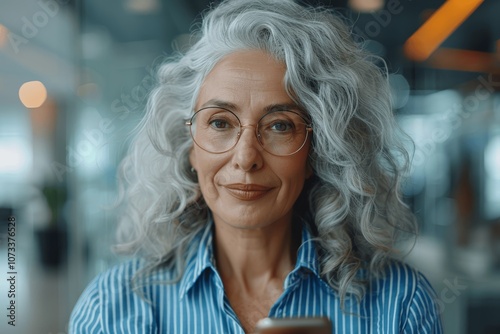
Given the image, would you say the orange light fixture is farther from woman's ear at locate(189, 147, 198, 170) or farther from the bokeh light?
woman's ear at locate(189, 147, 198, 170)

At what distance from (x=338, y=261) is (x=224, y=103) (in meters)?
0.48

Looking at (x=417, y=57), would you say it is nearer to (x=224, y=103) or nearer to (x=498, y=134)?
(x=498, y=134)

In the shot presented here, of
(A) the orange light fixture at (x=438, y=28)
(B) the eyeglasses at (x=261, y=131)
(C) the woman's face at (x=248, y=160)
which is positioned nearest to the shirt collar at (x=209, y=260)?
(C) the woman's face at (x=248, y=160)

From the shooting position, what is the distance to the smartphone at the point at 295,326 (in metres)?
0.61

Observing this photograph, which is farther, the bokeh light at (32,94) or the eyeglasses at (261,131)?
the bokeh light at (32,94)

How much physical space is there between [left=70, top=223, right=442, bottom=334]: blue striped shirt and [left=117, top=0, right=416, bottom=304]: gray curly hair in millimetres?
44

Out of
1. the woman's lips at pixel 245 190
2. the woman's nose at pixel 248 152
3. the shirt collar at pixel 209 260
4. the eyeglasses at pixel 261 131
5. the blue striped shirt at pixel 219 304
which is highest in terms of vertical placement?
the eyeglasses at pixel 261 131

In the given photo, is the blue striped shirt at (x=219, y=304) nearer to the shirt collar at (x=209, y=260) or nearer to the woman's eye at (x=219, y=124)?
the shirt collar at (x=209, y=260)

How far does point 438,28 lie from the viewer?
136 inches

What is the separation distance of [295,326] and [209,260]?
2.61ft

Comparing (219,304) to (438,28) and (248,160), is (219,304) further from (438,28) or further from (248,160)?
(438,28)

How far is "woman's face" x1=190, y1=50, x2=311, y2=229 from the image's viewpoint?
49.9 inches

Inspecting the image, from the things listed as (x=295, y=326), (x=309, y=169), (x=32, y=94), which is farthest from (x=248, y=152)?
(x=32, y=94)

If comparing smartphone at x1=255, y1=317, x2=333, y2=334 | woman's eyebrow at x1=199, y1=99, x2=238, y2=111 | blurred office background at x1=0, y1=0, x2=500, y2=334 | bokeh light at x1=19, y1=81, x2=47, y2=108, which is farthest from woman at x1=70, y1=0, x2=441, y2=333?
bokeh light at x1=19, y1=81, x2=47, y2=108
